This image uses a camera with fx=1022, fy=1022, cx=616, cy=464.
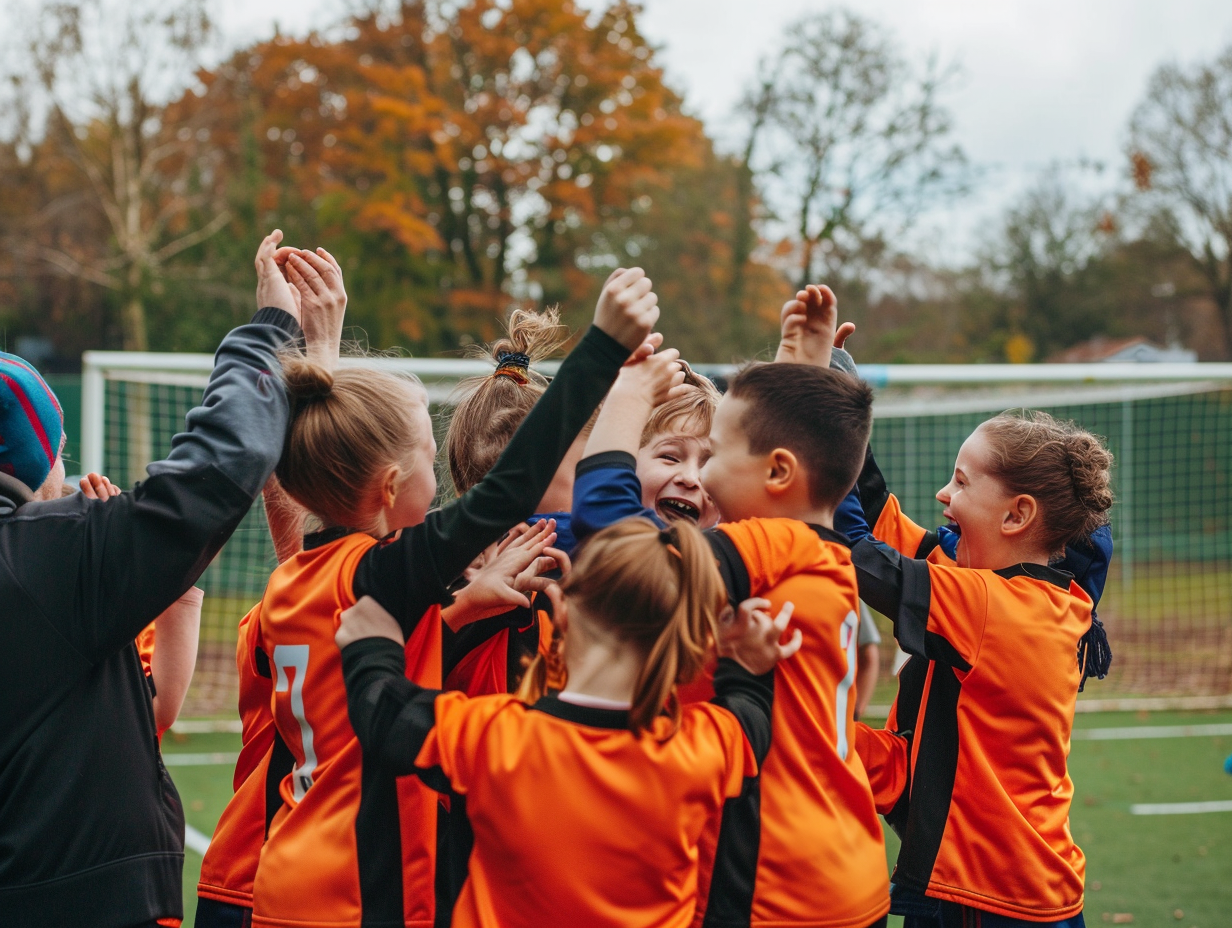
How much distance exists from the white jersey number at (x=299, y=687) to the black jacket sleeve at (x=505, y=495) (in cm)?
23

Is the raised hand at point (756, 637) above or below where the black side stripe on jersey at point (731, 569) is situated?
below

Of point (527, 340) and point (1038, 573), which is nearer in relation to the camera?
point (1038, 573)

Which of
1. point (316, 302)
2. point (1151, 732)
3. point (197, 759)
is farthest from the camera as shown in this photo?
point (1151, 732)

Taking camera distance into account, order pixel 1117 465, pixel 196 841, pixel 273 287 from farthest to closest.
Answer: pixel 1117 465 → pixel 196 841 → pixel 273 287

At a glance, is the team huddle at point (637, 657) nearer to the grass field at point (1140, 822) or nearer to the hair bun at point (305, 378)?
the hair bun at point (305, 378)

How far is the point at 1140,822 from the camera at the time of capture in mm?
6016

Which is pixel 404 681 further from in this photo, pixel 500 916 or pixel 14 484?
pixel 14 484

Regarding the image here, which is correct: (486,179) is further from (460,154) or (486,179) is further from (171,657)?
(171,657)

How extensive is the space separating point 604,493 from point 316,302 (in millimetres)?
778

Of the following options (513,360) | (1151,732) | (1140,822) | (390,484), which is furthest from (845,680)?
(1151,732)

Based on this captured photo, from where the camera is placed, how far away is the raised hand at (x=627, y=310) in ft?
5.70

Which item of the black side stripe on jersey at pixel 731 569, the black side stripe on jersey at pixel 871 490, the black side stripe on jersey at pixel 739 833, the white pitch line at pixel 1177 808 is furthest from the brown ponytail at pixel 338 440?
the white pitch line at pixel 1177 808

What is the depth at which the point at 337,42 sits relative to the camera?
1922cm

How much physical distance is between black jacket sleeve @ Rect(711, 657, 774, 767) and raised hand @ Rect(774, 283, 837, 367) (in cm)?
66
